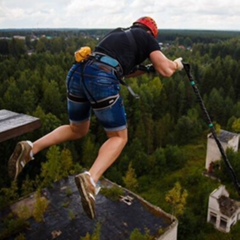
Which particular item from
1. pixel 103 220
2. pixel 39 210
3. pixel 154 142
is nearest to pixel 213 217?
pixel 103 220

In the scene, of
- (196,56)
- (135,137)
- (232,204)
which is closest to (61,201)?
(232,204)

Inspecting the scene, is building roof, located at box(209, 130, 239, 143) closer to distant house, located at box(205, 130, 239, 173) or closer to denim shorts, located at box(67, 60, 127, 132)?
distant house, located at box(205, 130, 239, 173)

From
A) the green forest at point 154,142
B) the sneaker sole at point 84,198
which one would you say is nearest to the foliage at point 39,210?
the green forest at point 154,142

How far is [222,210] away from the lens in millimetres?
23516

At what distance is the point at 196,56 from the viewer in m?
84.2

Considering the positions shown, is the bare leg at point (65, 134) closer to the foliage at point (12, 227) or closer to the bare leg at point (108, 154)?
the bare leg at point (108, 154)

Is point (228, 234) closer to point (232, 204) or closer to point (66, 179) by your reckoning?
point (232, 204)

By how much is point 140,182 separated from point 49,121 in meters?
10.6

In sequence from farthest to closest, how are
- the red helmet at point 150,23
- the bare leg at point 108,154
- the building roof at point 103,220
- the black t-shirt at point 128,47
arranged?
the building roof at point 103,220
the red helmet at point 150,23
the black t-shirt at point 128,47
the bare leg at point 108,154

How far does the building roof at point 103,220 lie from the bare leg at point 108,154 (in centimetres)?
1111

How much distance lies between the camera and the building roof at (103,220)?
608 inches

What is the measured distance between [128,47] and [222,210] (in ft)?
69.3

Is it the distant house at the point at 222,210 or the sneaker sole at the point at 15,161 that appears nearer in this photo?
the sneaker sole at the point at 15,161

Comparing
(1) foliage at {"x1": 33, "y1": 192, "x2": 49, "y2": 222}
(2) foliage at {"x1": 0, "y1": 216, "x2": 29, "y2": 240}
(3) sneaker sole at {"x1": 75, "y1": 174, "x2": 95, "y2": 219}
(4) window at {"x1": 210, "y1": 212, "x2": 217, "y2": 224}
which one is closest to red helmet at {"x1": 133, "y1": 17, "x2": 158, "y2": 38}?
(3) sneaker sole at {"x1": 75, "y1": 174, "x2": 95, "y2": 219}
